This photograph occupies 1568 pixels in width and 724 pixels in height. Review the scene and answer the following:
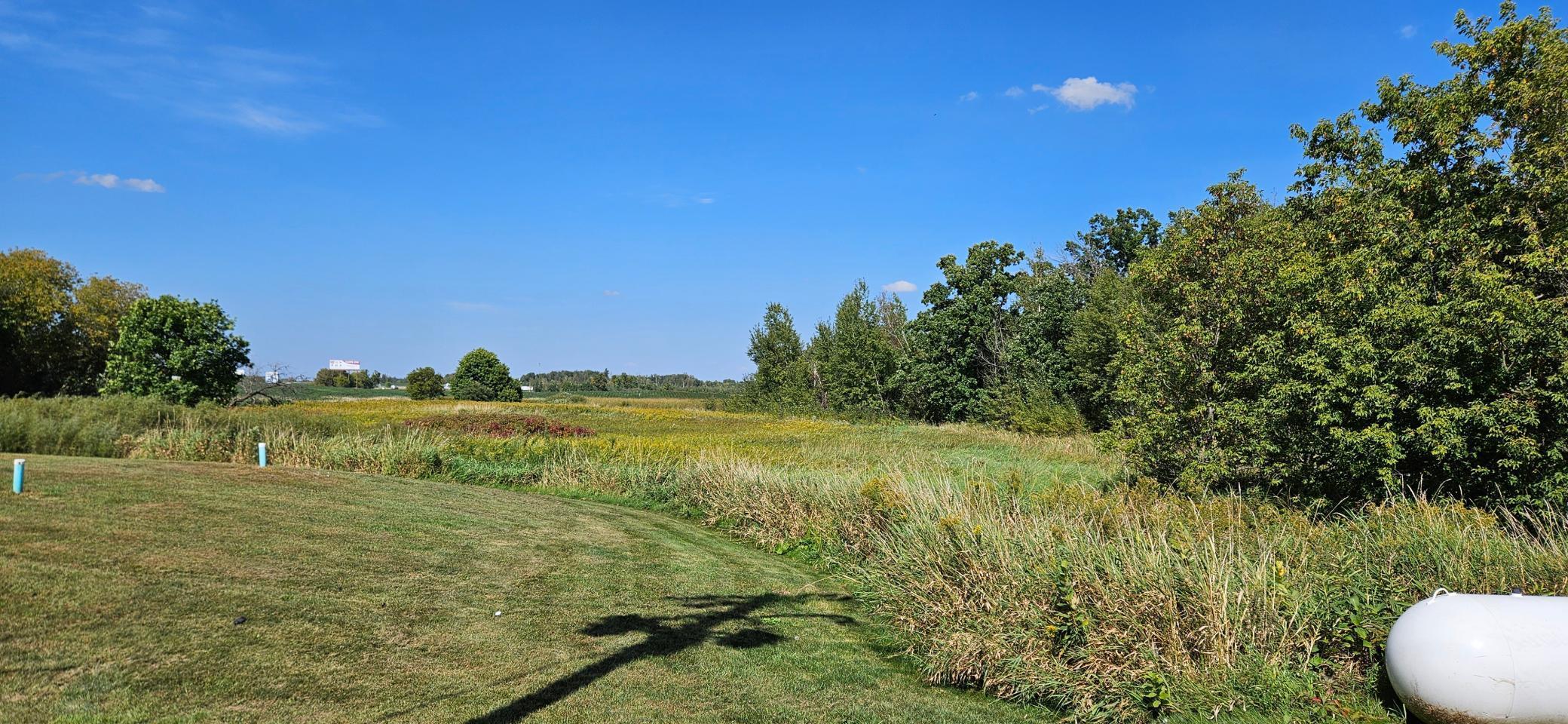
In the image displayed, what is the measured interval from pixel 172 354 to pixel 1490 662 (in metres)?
48.3

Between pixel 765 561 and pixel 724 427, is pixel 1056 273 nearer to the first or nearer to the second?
pixel 724 427

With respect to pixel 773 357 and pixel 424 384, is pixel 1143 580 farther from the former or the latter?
pixel 424 384

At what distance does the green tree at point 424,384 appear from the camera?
79.8 meters

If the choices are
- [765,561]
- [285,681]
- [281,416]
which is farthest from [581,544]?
[281,416]

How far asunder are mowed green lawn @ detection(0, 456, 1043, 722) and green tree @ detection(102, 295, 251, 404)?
110 feet

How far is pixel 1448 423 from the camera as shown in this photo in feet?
38.2

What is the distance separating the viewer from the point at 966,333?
5503 cm

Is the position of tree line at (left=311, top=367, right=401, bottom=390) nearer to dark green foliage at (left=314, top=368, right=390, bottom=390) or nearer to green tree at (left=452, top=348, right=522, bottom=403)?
dark green foliage at (left=314, top=368, right=390, bottom=390)

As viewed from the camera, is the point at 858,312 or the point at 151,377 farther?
the point at 858,312

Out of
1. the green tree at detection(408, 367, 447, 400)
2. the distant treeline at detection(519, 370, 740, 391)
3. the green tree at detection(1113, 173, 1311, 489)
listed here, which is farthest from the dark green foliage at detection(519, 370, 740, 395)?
the green tree at detection(1113, 173, 1311, 489)

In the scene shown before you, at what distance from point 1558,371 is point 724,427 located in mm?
39574

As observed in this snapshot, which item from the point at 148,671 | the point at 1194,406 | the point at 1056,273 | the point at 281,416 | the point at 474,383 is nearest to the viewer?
the point at 148,671

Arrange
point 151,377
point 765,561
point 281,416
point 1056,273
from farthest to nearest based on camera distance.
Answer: point 1056,273
point 151,377
point 281,416
point 765,561

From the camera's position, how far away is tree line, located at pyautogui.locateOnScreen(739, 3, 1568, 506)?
38.2 feet
